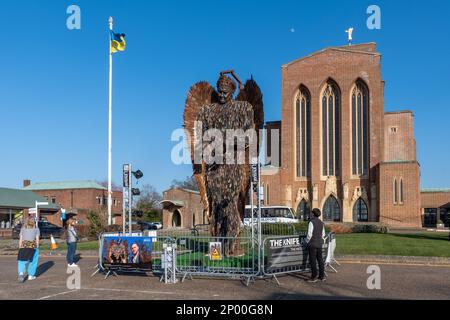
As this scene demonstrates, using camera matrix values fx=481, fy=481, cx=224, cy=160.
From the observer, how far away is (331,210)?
4984 centimetres

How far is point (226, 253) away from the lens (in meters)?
14.4

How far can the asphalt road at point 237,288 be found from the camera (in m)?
9.86

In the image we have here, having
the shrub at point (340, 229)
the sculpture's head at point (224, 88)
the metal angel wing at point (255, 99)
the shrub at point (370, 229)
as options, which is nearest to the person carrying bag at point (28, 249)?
the sculpture's head at point (224, 88)

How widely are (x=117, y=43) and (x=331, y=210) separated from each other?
89.7 ft

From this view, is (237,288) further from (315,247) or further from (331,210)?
(331,210)

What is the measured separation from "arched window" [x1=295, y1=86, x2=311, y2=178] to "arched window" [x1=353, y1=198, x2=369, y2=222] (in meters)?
5.82

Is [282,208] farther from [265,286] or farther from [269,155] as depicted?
[265,286]

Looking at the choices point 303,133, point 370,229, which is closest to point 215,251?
point 370,229

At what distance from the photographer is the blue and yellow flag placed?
36125 mm

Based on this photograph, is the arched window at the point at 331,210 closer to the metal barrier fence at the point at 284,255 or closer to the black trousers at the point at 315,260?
the metal barrier fence at the point at 284,255

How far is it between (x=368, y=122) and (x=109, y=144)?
2618 cm

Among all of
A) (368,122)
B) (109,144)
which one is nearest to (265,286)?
(109,144)

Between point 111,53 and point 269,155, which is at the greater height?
point 111,53

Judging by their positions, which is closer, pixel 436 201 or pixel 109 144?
pixel 109 144
